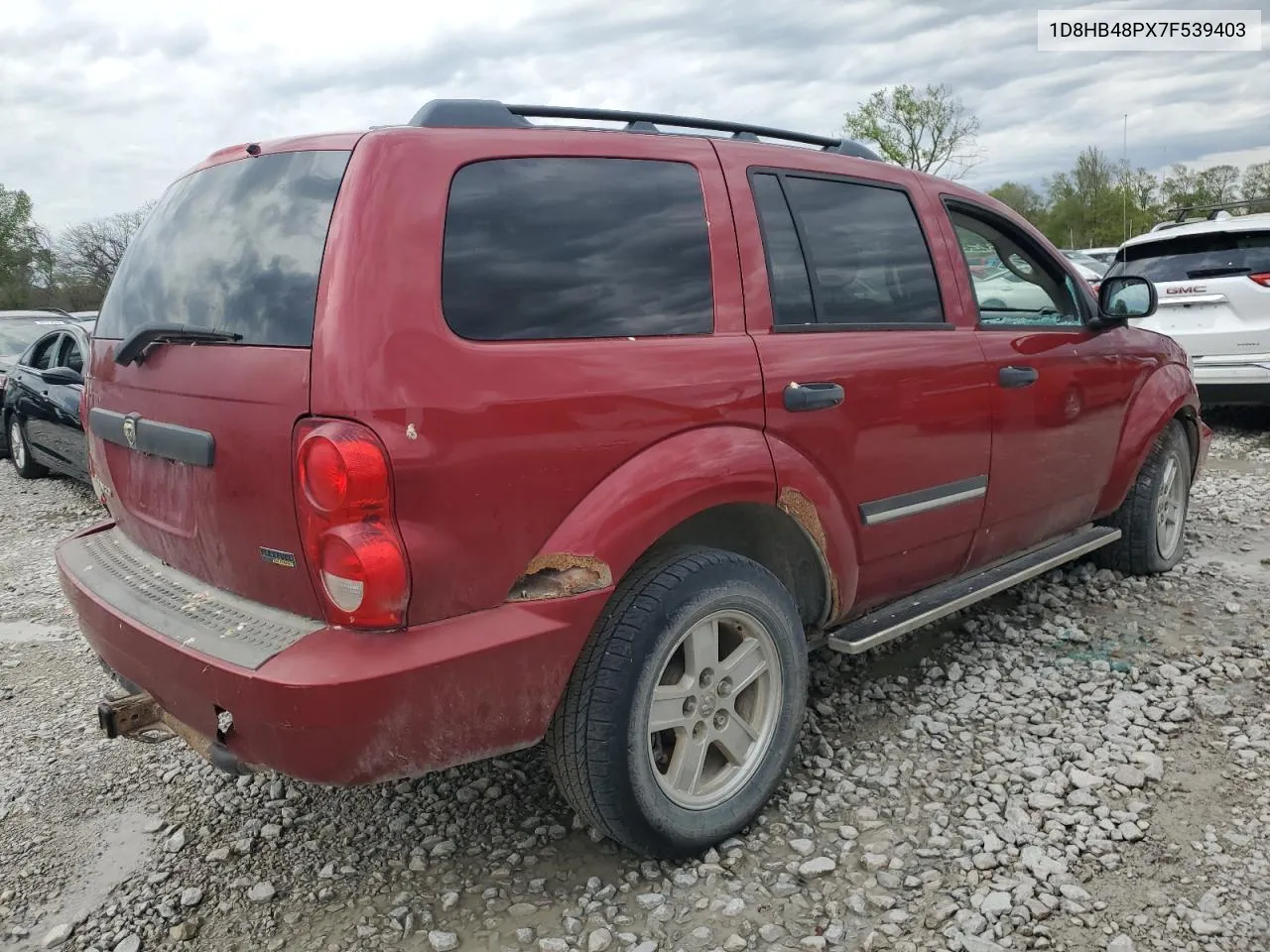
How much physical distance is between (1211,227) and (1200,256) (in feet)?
0.76

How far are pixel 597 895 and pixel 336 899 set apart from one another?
68cm

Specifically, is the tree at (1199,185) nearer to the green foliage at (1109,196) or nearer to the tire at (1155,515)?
the green foliage at (1109,196)

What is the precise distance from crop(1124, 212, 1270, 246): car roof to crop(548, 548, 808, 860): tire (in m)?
6.75

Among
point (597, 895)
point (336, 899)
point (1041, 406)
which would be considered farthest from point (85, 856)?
point (1041, 406)

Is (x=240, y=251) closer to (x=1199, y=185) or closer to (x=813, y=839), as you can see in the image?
(x=813, y=839)

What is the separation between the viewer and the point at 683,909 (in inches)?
95.8

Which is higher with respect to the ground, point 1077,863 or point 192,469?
point 192,469

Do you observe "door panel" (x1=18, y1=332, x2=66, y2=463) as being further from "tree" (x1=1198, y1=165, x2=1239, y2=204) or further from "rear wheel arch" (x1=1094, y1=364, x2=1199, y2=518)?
"tree" (x1=1198, y1=165, x2=1239, y2=204)

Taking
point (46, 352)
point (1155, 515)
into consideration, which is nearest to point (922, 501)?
point (1155, 515)

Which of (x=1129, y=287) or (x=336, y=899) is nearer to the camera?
(x=336, y=899)

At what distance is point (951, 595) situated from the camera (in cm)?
340

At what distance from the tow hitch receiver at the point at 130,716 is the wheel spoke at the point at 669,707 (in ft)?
4.12

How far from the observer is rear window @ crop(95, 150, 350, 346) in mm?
2217

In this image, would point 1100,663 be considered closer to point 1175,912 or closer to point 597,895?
point 1175,912
